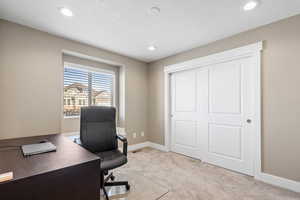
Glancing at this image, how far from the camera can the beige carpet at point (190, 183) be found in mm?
1792

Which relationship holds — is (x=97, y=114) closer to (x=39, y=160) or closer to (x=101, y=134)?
(x=101, y=134)

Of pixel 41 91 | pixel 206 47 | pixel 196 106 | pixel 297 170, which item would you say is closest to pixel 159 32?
pixel 206 47

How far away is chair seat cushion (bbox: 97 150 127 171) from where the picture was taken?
1.64m

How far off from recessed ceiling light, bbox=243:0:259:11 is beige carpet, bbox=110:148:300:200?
2367 millimetres

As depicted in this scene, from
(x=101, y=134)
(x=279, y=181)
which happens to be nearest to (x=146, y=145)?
(x=101, y=134)

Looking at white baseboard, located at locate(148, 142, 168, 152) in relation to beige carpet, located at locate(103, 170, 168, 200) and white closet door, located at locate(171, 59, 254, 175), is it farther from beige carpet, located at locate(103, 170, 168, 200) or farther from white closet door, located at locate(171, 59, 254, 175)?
beige carpet, located at locate(103, 170, 168, 200)

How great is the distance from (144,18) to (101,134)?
178cm

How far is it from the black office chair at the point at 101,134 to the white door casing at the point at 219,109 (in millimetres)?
1731

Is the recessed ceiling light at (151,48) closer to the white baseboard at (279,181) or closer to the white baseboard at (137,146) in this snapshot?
the white baseboard at (137,146)

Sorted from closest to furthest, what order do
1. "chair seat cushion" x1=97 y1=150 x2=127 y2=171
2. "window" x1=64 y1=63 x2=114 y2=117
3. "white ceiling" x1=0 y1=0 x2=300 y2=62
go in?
"chair seat cushion" x1=97 y1=150 x2=127 y2=171, "white ceiling" x1=0 y1=0 x2=300 y2=62, "window" x1=64 y1=63 x2=114 y2=117

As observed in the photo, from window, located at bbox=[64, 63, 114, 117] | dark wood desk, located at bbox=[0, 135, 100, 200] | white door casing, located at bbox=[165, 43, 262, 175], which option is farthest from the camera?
window, located at bbox=[64, 63, 114, 117]

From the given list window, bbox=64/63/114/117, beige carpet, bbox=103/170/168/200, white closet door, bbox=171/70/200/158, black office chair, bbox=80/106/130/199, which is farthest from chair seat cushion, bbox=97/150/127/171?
white closet door, bbox=171/70/200/158

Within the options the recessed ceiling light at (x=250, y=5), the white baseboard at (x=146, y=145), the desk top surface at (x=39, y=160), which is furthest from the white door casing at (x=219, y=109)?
the desk top surface at (x=39, y=160)

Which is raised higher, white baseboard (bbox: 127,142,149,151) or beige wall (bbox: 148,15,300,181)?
beige wall (bbox: 148,15,300,181)
